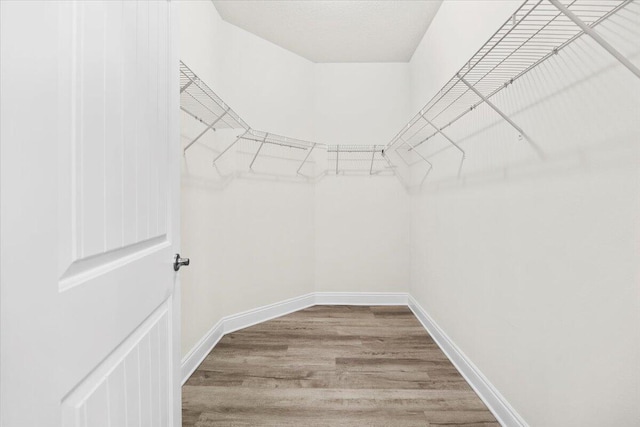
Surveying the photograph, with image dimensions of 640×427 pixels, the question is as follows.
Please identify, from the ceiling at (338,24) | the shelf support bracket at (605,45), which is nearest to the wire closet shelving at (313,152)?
the ceiling at (338,24)

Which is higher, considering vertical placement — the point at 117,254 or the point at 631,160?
the point at 631,160

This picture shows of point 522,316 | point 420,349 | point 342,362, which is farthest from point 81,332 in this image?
point 420,349

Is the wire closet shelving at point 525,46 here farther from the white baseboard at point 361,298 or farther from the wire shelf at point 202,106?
the white baseboard at point 361,298

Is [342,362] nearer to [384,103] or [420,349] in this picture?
[420,349]

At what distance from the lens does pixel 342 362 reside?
6.85 feet

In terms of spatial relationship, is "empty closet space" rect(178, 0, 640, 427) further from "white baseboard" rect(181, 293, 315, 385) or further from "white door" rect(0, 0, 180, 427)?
"white door" rect(0, 0, 180, 427)

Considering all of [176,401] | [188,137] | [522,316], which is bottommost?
[176,401]

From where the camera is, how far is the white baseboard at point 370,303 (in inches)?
61.6

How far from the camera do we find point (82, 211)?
0.58m

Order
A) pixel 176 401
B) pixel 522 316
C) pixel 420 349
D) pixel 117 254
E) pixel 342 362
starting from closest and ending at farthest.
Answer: pixel 117 254 < pixel 176 401 < pixel 522 316 < pixel 342 362 < pixel 420 349

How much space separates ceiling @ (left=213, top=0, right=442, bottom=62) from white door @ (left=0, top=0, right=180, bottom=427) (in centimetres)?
169

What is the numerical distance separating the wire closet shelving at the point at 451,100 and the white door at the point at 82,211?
70cm

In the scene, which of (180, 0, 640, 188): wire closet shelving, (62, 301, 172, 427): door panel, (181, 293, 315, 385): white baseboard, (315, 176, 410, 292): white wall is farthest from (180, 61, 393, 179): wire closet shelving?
(62, 301, 172, 427): door panel

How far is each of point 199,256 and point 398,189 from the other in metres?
1.97
